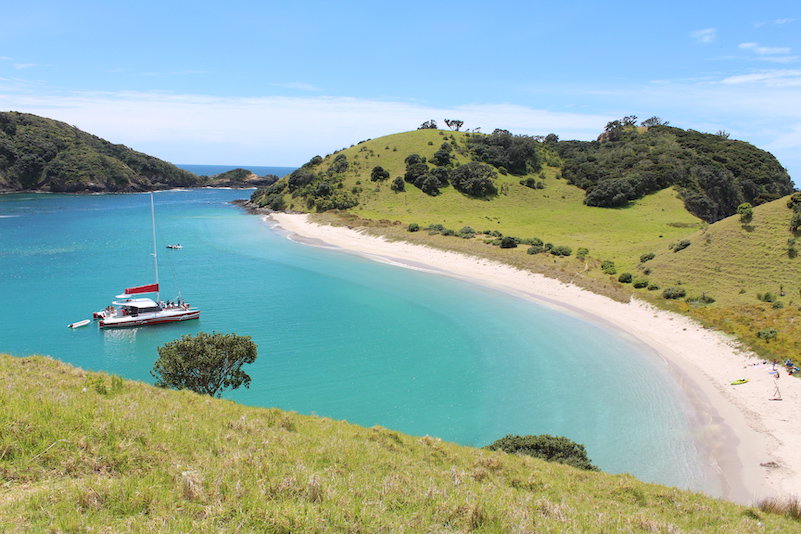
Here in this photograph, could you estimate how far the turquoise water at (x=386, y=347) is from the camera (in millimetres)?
23062

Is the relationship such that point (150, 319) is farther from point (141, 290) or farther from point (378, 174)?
point (378, 174)

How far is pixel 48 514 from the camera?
5.66 m

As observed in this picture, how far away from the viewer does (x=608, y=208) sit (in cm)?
10088

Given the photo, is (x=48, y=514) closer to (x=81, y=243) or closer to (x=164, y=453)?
(x=164, y=453)

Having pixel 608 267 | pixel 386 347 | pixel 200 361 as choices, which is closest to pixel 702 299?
pixel 608 267

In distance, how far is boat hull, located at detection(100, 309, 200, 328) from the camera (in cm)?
3512

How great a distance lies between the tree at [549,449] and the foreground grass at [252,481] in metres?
3.89

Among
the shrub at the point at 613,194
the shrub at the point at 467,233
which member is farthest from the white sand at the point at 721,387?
the shrub at the point at 613,194

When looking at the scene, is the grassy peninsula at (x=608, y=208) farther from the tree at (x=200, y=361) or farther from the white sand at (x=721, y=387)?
the tree at (x=200, y=361)

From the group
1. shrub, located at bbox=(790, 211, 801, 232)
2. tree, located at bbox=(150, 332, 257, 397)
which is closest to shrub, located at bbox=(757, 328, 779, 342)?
shrub, located at bbox=(790, 211, 801, 232)

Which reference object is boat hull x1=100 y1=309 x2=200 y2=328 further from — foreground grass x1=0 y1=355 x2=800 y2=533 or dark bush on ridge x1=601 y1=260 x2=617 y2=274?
dark bush on ridge x1=601 y1=260 x2=617 y2=274

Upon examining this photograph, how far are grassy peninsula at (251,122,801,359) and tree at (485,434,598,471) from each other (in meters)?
19.9

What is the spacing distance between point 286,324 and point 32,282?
3048 cm

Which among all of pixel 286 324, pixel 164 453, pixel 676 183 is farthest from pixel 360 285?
pixel 676 183
